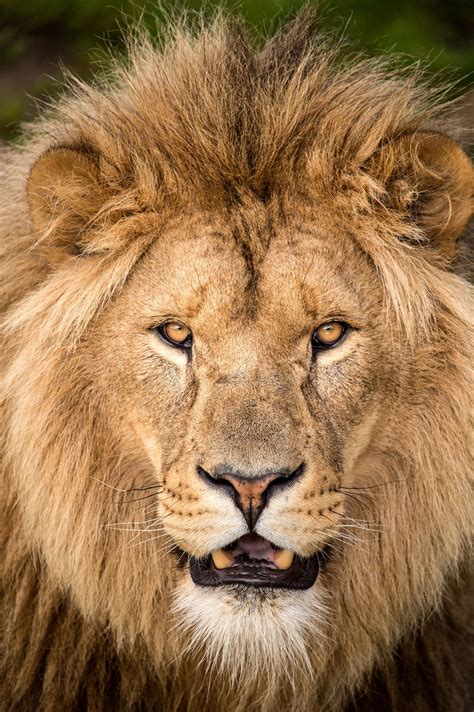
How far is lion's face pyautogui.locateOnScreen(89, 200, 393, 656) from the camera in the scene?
10.1ft

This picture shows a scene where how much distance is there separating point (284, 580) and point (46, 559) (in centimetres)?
75

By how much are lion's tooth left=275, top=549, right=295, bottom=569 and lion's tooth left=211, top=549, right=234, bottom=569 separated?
11cm

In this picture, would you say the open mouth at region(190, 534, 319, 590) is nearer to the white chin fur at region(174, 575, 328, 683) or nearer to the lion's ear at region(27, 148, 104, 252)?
the white chin fur at region(174, 575, 328, 683)

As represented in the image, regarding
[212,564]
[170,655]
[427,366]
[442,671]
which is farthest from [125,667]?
[427,366]

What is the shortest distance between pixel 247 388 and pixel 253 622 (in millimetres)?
565

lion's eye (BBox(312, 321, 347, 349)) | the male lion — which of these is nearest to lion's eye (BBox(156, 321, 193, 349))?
the male lion

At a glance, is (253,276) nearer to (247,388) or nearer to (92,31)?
(247,388)

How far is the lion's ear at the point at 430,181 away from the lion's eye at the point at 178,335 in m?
0.64

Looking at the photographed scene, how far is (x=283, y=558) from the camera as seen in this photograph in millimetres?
3184

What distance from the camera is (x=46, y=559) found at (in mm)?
3609

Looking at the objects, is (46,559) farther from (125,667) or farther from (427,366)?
(427,366)

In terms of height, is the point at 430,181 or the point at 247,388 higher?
the point at 430,181

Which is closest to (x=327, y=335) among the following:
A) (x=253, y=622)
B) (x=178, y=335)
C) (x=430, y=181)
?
(x=178, y=335)

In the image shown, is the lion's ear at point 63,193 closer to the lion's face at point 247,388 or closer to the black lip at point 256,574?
the lion's face at point 247,388
